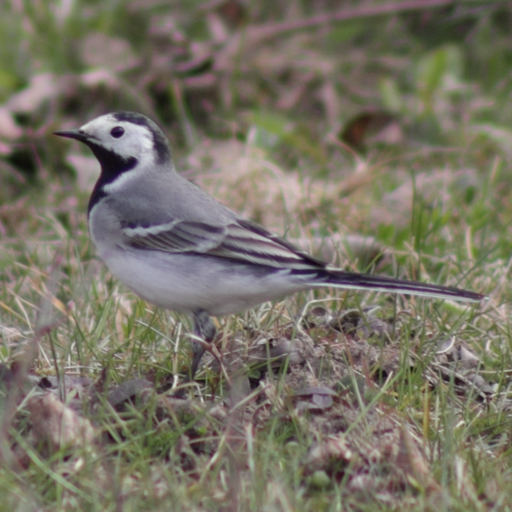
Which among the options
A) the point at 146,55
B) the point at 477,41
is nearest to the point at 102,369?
the point at 146,55

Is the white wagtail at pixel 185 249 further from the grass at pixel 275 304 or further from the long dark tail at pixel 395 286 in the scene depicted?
the grass at pixel 275 304

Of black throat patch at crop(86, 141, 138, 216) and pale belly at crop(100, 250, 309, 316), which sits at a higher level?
black throat patch at crop(86, 141, 138, 216)

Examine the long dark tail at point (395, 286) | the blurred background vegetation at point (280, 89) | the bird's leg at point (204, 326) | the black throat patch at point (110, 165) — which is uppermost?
the black throat patch at point (110, 165)

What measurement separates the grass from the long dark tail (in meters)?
0.26

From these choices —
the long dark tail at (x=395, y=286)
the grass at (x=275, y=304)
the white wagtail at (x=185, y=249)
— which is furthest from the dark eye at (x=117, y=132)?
the long dark tail at (x=395, y=286)

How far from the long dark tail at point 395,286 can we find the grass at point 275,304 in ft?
0.86

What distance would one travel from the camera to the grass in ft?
10.3

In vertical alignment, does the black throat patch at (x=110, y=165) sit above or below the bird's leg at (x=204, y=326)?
above

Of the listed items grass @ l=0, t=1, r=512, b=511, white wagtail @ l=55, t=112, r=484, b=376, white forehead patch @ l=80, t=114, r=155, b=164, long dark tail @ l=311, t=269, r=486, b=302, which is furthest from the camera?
white forehead patch @ l=80, t=114, r=155, b=164

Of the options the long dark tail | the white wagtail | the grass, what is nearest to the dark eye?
the white wagtail

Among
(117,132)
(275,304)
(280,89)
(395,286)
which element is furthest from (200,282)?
(280,89)

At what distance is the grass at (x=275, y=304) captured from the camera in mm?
3143

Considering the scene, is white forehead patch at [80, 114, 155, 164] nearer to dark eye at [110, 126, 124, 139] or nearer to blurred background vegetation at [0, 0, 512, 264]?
dark eye at [110, 126, 124, 139]

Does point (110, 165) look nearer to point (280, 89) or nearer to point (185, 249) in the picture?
point (185, 249)
